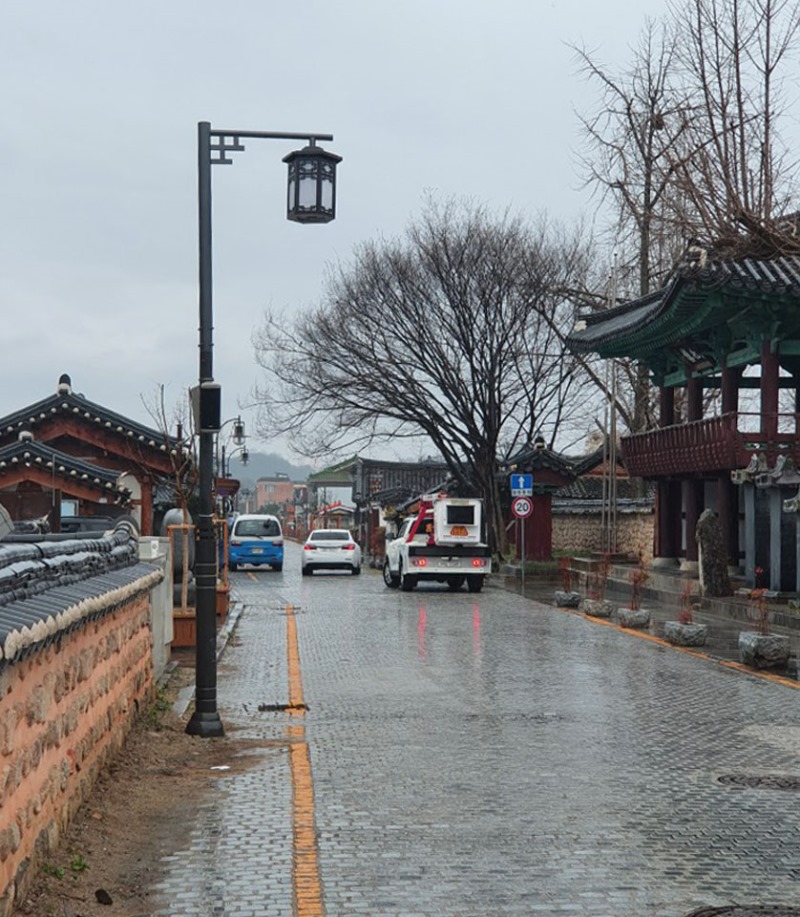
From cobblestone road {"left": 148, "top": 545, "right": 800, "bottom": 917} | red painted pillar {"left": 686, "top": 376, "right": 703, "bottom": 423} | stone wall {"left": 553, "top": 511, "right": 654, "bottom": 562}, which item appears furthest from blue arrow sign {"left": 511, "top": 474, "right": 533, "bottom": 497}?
cobblestone road {"left": 148, "top": 545, "right": 800, "bottom": 917}

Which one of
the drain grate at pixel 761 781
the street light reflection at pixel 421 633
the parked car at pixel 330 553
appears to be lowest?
the street light reflection at pixel 421 633

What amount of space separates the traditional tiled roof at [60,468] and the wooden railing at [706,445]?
13957 mm

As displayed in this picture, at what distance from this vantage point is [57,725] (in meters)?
7.46

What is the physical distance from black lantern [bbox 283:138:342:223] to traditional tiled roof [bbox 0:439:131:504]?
22.4 metres

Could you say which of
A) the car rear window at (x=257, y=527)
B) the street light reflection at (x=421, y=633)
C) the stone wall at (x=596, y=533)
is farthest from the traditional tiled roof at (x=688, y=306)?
the car rear window at (x=257, y=527)

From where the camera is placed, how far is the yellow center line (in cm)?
662

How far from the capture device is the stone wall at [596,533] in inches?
1802

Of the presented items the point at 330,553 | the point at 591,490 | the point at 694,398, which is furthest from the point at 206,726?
the point at 591,490

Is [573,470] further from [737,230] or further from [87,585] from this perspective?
[87,585]

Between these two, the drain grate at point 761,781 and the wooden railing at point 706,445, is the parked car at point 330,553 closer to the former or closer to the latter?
the wooden railing at point 706,445

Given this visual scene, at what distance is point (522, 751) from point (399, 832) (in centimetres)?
298

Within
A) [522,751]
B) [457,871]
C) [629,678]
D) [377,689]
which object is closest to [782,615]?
[629,678]

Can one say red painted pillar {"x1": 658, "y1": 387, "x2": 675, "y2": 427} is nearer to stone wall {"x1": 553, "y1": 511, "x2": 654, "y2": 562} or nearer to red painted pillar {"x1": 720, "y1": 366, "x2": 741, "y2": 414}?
red painted pillar {"x1": 720, "y1": 366, "x2": 741, "y2": 414}

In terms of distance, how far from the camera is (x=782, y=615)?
23.5 m
